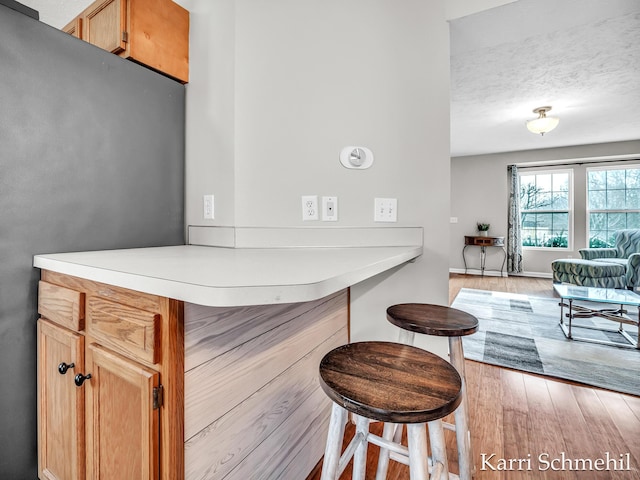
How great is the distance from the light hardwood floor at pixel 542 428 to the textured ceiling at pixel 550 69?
2.11m

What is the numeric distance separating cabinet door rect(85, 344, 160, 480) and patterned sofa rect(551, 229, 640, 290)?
4.82 m

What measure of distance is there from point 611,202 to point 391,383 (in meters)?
6.53

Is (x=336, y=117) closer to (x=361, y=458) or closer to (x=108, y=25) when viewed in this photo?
(x=108, y=25)

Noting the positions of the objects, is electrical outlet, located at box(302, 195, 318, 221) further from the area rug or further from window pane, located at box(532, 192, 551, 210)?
window pane, located at box(532, 192, 551, 210)

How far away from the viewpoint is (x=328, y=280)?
2.01 ft

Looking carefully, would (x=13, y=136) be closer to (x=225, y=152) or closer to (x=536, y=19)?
(x=225, y=152)

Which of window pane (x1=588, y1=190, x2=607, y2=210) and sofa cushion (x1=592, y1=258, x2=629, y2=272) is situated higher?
window pane (x1=588, y1=190, x2=607, y2=210)

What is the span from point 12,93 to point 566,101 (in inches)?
176

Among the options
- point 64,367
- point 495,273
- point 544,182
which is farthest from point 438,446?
point 544,182

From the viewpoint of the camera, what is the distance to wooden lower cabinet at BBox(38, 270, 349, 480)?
692mm

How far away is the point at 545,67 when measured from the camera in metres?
2.60

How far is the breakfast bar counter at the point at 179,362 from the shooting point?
2.20 feet

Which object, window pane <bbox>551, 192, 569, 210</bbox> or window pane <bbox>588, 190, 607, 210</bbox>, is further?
window pane <bbox>551, 192, 569, 210</bbox>

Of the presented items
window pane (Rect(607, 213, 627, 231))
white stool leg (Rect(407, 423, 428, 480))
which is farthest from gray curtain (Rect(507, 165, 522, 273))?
white stool leg (Rect(407, 423, 428, 480))
